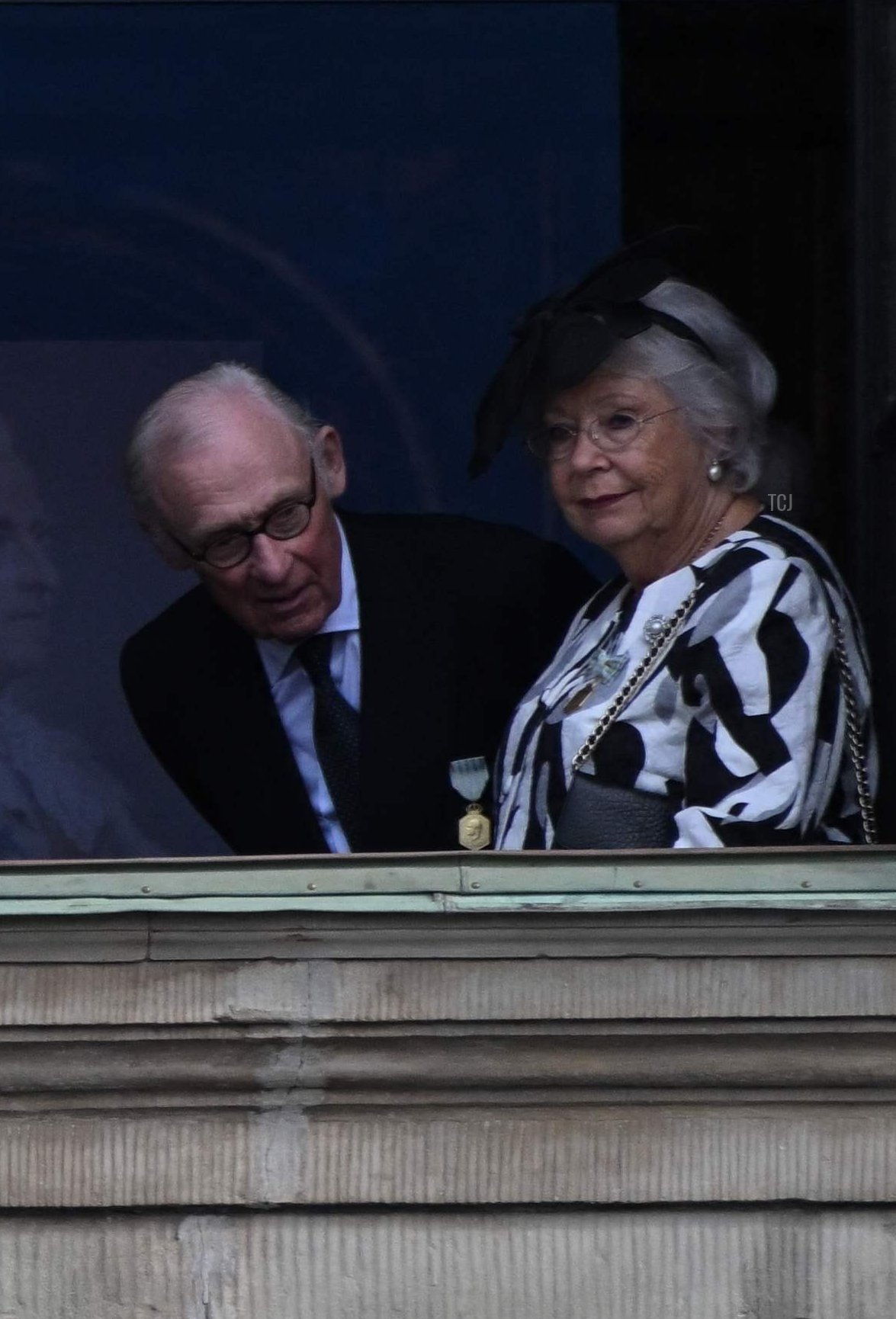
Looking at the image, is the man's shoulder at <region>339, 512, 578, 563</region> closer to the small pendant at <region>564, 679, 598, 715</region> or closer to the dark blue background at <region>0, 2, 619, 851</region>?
the dark blue background at <region>0, 2, 619, 851</region>

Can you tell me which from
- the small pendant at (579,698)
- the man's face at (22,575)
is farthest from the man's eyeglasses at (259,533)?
the man's face at (22,575)

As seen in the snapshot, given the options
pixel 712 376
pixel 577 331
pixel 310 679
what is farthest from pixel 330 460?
pixel 712 376

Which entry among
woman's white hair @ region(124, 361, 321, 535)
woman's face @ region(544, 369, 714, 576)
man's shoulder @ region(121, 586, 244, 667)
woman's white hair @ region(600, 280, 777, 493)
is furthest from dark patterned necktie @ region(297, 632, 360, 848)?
woman's white hair @ region(600, 280, 777, 493)

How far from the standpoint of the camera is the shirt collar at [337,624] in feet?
9.80

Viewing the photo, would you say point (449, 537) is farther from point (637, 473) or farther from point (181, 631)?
point (637, 473)

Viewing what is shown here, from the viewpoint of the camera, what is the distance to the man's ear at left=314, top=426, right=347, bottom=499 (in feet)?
9.84

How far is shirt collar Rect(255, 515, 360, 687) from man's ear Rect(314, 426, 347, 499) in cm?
5

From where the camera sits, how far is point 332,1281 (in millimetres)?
2361

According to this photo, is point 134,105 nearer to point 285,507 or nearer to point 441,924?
point 285,507

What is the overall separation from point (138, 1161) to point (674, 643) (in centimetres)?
78

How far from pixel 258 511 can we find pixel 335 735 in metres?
0.30

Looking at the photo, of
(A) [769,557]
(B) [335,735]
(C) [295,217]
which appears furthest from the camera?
(C) [295,217]

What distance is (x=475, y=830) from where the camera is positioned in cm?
281

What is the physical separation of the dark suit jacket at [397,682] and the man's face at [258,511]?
9cm
